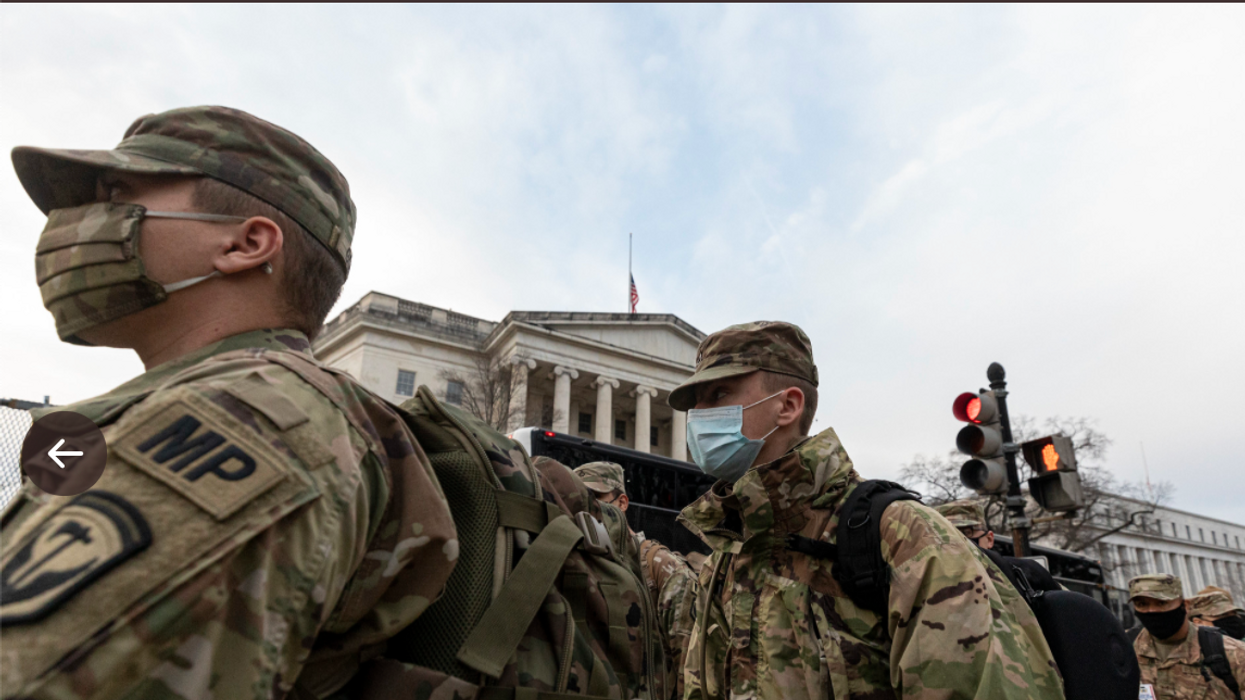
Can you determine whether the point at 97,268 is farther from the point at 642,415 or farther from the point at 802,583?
the point at 642,415

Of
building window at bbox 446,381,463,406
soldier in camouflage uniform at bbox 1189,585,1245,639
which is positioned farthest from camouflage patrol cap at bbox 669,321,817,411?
building window at bbox 446,381,463,406

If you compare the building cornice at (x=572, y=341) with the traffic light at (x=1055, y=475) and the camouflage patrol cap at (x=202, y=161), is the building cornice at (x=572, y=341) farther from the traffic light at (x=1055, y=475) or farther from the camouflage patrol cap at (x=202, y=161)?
the camouflage patrol cap at (x=202, y=161)

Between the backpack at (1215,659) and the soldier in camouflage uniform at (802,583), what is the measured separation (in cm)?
618

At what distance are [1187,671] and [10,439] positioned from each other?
9.63 metres

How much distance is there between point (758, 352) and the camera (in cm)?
351

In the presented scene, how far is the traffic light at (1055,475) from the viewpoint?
7.38 m

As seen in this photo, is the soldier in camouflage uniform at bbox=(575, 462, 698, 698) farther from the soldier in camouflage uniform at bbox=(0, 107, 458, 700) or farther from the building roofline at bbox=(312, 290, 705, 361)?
the building roofline at bbox=(312, 290, 705, 361)

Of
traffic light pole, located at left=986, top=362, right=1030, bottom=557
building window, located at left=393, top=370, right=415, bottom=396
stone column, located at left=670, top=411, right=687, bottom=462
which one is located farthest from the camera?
stone column, located at left=670, top=411, right=687, bottom=462

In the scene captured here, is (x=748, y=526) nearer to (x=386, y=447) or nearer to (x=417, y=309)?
(x=386, y=447)

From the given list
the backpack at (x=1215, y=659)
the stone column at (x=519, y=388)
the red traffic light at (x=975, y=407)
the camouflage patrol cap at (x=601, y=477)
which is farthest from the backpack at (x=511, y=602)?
the stone column at (x=519, y=388)

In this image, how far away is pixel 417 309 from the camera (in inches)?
1551

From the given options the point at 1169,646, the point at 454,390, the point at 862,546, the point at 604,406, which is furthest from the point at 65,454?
the point at 604,406

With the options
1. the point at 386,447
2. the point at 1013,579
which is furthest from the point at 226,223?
the point at 1013,579

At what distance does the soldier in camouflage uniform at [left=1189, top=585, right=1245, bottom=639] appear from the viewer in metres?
8.88
